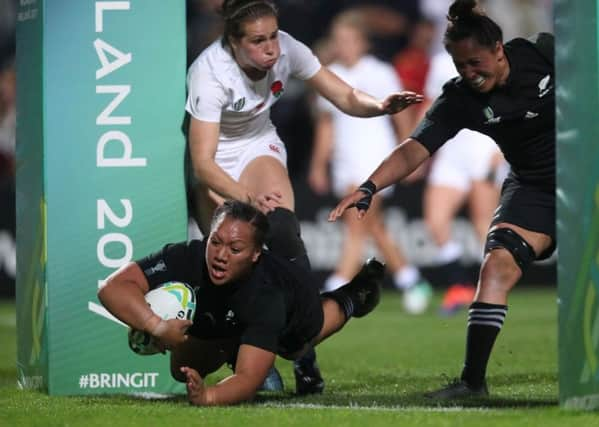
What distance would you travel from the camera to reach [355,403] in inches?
268

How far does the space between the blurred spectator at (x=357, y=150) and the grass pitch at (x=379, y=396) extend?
73.3 inches

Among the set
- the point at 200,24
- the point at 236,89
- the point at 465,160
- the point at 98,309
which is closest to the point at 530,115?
the point at 236,89

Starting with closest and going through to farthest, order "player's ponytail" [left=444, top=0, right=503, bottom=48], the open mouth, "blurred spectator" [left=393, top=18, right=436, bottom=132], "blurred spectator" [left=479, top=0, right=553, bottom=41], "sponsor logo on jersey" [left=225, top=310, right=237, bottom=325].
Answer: the open mouth, "sponsor logo on jersey" [left=225, top=310, right=237, bottom=325], "player's ponytail" [left=444, top=0, right=503, bottom=48], "blurred spectator" [left=393, top=18, right=436, bottom=132], "blurred spectator" [left=479, top=0, right=553, bottom=41]

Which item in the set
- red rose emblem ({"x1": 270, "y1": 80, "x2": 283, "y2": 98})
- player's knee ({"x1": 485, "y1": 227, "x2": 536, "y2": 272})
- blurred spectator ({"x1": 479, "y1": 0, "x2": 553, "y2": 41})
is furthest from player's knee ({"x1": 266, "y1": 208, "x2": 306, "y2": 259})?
blurred spectator ({"x1": 479, "y1": 0, "x2": 553, "y2": 41})

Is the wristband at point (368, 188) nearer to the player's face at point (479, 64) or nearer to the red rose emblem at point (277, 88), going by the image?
the player's face at point (479, 64)

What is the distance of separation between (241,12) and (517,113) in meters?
1.47

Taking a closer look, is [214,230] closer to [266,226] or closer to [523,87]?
[266,226]

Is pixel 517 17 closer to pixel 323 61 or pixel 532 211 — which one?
pixel 323 61

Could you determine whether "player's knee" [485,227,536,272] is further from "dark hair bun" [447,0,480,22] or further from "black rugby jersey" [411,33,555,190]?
"dark hair bun" [447,0,480,22]

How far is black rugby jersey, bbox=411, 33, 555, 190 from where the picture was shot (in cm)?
707

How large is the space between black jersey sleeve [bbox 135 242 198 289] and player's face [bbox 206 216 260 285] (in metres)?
0.18

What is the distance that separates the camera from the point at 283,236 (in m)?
7.45

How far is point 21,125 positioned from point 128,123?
0.81m

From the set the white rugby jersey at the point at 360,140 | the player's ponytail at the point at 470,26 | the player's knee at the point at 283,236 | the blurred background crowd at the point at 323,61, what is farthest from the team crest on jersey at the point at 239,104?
the blurred background crowd at the point at 323,61
